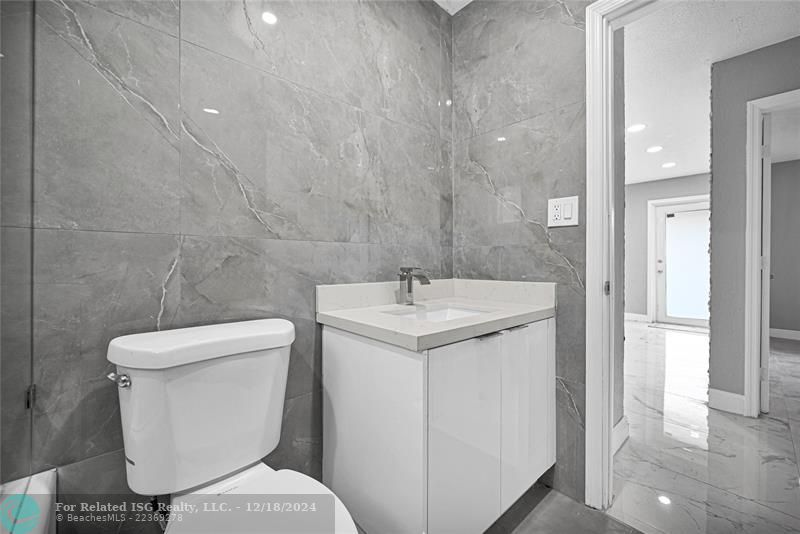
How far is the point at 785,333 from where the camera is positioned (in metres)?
4.40

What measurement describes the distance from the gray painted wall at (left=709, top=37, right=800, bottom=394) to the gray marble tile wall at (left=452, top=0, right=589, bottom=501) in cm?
171

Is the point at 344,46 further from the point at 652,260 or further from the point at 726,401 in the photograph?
the point at 652,260

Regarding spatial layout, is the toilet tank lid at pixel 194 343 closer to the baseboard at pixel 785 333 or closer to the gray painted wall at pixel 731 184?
the gray painted wall at pixel 731 184

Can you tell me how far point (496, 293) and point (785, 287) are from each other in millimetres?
5284

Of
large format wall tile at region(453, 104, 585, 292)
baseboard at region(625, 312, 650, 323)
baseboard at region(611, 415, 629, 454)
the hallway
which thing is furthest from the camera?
baseboard at region(625, 312, 650, 323)

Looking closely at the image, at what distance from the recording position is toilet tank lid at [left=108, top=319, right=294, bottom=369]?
30.5 inches

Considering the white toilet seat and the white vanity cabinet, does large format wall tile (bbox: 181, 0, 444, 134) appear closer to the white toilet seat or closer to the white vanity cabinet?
the white vanity cabinet

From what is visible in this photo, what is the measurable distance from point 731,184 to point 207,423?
322 cm

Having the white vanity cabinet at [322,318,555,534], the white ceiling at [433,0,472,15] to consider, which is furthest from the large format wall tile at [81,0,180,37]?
the white ceiling at [433,0,472,15]

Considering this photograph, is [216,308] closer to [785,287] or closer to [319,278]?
[319,278]

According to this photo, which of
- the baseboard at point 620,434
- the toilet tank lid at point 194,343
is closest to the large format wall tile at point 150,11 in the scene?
the toilet tank lid at point 194,343

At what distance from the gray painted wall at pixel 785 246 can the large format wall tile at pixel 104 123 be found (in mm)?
6313

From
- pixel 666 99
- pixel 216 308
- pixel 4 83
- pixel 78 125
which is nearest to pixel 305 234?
pixel 216 308

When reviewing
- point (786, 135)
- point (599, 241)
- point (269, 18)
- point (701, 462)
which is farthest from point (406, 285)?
point (786, 135)
